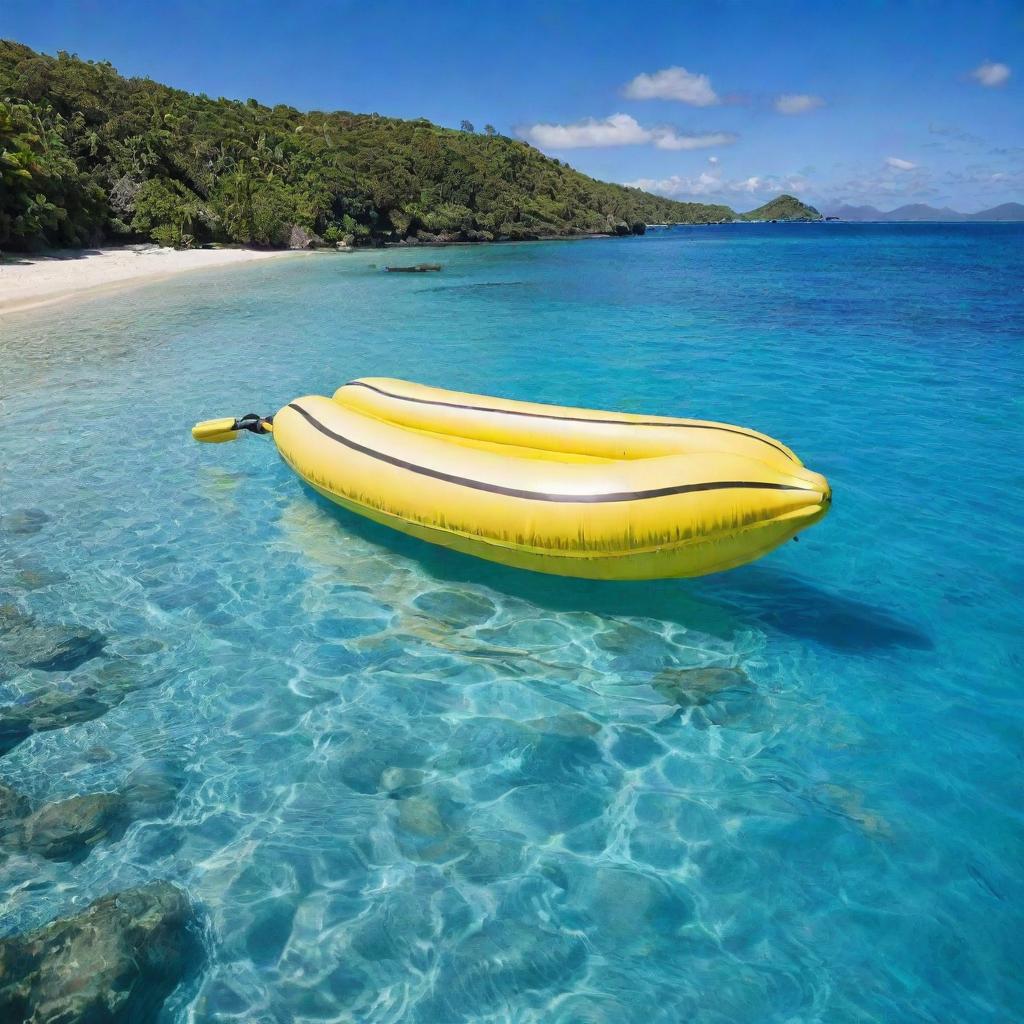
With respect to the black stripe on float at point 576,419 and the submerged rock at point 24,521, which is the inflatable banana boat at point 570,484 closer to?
the black stripe on float at point 576,419

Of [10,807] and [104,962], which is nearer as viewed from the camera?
[104,962]

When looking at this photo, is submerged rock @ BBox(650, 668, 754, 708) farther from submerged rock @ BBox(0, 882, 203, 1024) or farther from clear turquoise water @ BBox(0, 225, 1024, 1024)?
submerged rock @ BBox(0, 882, 203, 1024)

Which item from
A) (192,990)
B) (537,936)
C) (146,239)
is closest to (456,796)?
(537,936)

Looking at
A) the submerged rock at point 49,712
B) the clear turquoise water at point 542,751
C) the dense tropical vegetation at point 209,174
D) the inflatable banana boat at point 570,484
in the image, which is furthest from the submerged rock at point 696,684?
the dense tropical vegetation at point 209,174

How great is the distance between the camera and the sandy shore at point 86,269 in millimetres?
21297

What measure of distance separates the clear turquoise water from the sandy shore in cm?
1613

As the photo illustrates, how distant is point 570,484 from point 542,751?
1.62 m

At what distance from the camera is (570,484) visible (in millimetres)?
4418

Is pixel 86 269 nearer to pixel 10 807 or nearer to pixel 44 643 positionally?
pixel 44 643

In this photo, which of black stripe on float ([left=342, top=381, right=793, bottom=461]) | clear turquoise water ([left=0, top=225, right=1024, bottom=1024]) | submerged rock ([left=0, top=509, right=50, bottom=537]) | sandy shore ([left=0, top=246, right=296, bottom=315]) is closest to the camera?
clear turquoise water ([left=0, top=225, right=1024, bottom=1024])

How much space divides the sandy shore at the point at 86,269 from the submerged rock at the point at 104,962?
20.8m

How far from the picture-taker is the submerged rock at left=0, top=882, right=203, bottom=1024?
239cm

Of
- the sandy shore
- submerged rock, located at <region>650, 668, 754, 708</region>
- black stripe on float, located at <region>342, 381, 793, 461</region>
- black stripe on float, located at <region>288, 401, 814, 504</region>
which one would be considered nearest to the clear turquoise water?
submerged rock, located at <region>650, 668, 754, 708</region>

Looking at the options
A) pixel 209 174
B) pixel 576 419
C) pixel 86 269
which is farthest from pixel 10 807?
pixel 209 174
